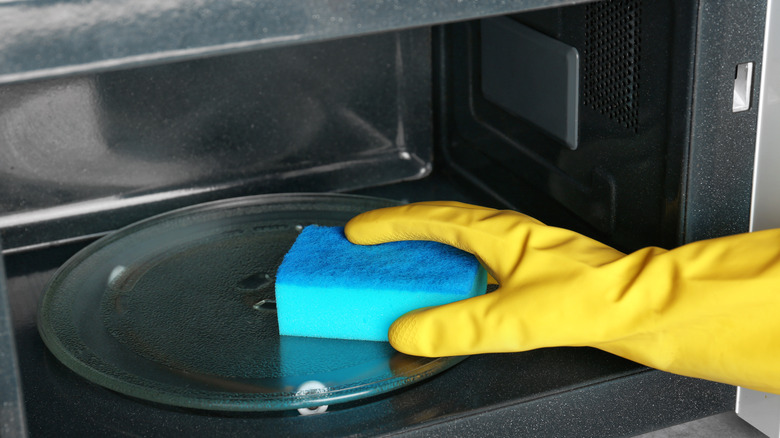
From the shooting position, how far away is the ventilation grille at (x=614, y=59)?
84cm

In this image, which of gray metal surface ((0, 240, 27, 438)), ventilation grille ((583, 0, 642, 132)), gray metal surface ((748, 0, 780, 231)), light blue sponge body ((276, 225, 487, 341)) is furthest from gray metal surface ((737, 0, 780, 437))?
gray metal surface ((0, 240, 27, 438))

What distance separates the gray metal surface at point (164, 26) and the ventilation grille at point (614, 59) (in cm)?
30

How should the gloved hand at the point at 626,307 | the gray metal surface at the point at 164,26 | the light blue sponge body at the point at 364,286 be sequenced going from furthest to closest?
the light blue sponge body at the point at 364,286, the gloved hand at the point at 626,307, the gray metal surface at the point at 164,26

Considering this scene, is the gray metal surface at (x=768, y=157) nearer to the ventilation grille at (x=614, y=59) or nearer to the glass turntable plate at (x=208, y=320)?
the ventilation grille at (x=614, y=59)

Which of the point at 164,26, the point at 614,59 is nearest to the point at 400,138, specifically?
the point at 614,59

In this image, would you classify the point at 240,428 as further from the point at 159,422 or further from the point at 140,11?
the point at 140,11

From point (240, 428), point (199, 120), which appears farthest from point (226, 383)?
point (199, 120)

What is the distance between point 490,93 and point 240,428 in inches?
24.4

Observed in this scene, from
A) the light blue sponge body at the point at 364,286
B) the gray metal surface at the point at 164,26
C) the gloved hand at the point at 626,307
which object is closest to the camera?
the gray metal surface at the point at 164,26

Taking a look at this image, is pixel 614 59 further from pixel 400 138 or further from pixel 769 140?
pixel 400 138

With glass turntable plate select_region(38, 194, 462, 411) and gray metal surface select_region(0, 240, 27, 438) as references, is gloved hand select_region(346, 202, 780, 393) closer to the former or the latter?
glass turntable plate select_region(38, 194, 462, 411)

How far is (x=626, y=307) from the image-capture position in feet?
2.37

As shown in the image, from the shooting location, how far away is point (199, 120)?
1.19 metres

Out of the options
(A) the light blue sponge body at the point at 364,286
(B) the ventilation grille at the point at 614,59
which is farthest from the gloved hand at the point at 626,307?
(B) the ventilation grille at the point at 614,59
